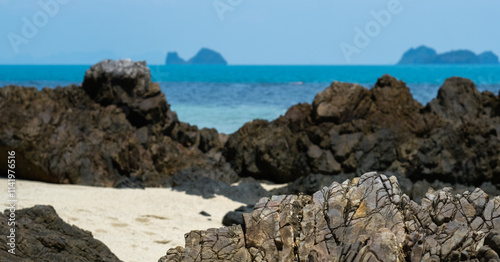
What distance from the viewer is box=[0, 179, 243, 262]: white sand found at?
27.7 ft

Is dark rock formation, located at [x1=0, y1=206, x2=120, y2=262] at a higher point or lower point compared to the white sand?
higher

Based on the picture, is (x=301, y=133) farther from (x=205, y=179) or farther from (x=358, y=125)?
(x=205, y=179)

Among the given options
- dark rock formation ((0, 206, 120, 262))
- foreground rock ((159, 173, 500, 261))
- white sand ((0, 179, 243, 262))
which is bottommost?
white sand ((0, 179, 243, 262))

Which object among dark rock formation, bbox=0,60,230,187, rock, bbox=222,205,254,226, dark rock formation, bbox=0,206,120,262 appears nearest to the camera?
dark rock formation, bbox=0,206,120,262

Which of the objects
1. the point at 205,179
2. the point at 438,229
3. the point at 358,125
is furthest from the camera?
the point at 358,125

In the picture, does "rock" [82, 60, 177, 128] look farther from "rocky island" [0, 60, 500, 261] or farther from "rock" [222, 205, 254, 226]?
"rock" [222, 205, 254, 226]

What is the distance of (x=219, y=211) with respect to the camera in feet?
35.6

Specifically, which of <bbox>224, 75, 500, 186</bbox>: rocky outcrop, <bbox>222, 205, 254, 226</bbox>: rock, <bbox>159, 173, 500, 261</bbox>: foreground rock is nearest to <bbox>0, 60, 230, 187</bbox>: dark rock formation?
<bbox>224, 75, 500, 186</bbox>: rocky outcrop

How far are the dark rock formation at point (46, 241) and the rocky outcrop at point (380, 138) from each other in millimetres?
7555

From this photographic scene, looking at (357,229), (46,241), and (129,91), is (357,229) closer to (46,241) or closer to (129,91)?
(46,241)

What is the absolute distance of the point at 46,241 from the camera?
5.82 metres

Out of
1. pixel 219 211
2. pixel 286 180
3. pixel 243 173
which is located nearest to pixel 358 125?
pixel 286 180

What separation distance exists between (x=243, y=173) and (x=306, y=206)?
354 inches

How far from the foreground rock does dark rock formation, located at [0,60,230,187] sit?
25.2 feet
